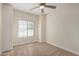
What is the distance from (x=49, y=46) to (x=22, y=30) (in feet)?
5.69

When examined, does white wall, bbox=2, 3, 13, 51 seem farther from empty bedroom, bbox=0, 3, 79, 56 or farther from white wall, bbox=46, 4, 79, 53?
white wall, bbox=46, 4, 79, 53

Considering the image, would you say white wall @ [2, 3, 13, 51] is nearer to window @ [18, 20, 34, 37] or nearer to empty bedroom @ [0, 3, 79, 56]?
empty bedroom @ [0, 3, 79, 56]

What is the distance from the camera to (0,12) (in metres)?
1.78

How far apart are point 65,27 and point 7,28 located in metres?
2.24

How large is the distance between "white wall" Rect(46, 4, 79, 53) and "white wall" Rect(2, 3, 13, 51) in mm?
1710

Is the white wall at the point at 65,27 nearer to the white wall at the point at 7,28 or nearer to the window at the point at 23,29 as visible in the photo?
the window at the point at 23,29

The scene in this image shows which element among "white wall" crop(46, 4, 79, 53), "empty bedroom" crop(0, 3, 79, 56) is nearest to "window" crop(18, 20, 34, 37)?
"empty bedroom" crop(0, 3, 79, 56)

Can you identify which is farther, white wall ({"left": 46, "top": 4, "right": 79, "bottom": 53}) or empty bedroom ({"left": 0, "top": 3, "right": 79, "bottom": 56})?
white wall ({"left": 46, "top": 4, "right": 79, "bottom": 53})

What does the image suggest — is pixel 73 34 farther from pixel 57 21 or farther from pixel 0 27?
pixel 0 27

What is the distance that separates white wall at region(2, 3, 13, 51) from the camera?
1.97 metres

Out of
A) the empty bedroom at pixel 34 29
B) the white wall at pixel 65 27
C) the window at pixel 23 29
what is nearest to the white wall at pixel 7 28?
the empty bedroom at pixel 34 29

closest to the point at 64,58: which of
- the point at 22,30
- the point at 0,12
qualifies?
A: the point at 22,30

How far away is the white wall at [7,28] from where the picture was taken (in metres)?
1.97

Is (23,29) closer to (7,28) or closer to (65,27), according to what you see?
(7,28)
